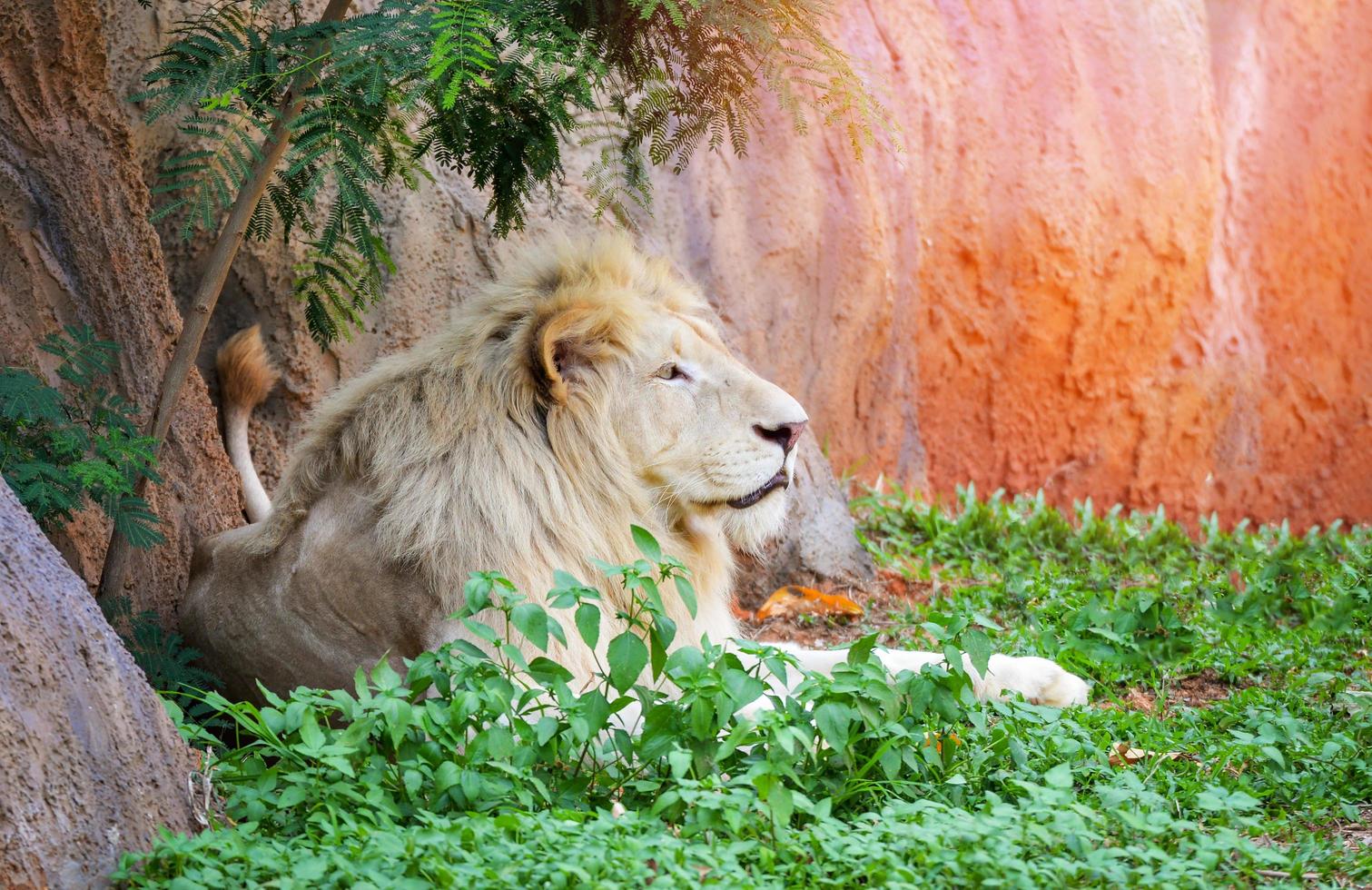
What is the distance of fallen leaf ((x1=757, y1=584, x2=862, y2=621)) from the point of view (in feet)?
17.2

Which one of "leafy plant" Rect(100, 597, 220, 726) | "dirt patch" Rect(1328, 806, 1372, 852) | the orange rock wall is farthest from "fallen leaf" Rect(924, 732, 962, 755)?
the orange rock wall

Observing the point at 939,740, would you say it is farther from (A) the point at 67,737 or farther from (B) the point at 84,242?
(B) the point at 84,242

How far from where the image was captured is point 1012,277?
8008 millimetres

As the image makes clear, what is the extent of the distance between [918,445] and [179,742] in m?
5.94

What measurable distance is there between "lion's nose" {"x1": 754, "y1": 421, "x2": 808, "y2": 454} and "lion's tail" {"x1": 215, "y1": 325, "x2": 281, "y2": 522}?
194 cm

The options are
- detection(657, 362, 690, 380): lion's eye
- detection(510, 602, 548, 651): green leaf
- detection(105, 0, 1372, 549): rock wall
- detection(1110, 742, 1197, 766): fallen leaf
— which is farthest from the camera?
detection(105, 0, 1372, 549): rock wall

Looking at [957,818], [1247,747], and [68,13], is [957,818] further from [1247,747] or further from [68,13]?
[68,13]

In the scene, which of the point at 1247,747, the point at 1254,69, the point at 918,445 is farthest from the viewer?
the point at 1254,69

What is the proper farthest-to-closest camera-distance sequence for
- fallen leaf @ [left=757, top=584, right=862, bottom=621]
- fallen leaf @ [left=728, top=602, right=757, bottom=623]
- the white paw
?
fallen leaf @ [left=728, top=602, right=757, bottom=623]
fallen leaf @ [left=757, top=584, right=862, bottom=621]
the white paw

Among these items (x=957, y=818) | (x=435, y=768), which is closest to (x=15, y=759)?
(x=435, y=768)

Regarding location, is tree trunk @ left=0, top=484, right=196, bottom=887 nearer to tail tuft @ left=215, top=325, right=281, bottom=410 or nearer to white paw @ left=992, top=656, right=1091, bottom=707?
tail tuft @ left=215, top=325, right=281, bottom=410

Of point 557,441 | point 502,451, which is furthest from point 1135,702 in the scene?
point 502,451

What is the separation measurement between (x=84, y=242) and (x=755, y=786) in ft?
9.00

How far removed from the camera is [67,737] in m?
2.26
